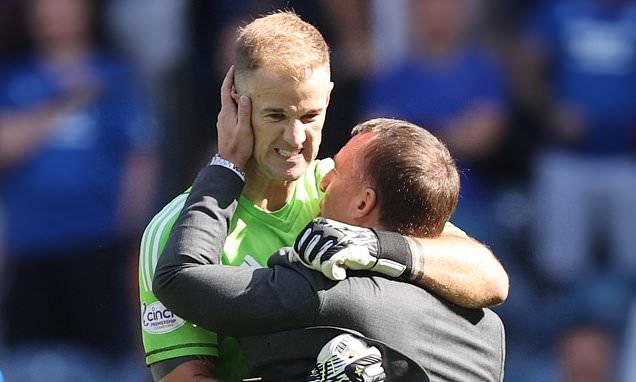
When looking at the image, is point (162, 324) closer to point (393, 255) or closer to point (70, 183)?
point (393, 255)

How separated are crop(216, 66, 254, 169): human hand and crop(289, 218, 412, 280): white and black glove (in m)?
0.30

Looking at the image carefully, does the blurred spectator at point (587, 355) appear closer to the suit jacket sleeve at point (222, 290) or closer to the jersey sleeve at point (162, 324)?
the jersey sleeve at point (162, 324)

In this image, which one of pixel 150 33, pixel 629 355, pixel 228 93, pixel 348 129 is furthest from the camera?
pixel 150 33

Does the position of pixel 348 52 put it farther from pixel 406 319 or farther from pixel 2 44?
pixel 406 319

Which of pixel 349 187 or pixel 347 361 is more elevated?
pixel 349 187


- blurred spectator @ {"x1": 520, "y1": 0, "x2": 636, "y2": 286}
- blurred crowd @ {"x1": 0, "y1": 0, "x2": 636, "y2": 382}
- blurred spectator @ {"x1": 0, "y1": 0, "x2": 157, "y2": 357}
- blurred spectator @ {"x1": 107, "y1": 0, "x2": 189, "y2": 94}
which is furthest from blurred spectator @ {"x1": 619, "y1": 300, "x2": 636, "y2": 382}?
blurred spectator @ {"x1": 107, "y1": 0, "x2": 189, "y2": 94}

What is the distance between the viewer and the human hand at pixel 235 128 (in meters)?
3.29

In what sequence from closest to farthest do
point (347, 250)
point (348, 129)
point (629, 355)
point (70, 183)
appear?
point (347, 250) → point (348, 129) → point (70, 183) → point (629, 355)

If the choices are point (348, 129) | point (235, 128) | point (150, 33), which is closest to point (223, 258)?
point (235, 128)

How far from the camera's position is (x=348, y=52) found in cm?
751

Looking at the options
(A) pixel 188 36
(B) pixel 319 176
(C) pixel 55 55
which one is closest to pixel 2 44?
(C) pixel 55 55

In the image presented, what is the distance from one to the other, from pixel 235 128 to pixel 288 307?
1.63ft

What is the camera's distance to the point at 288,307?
3.06 metres

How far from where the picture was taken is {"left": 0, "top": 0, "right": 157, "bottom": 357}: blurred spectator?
725cm
